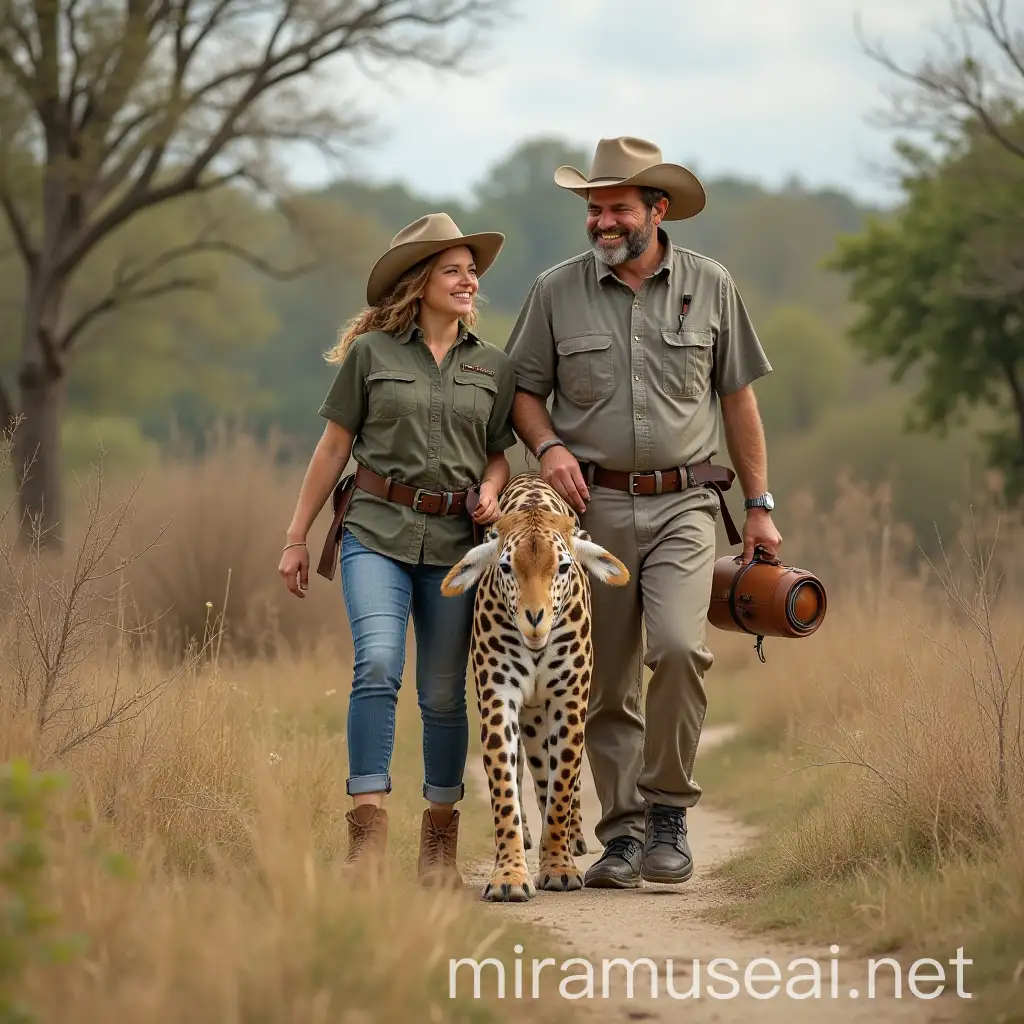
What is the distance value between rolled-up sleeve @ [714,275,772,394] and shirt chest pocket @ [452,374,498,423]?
3.40 feet

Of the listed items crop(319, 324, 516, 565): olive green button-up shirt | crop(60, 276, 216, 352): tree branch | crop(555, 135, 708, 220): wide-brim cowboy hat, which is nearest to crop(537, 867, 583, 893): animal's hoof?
crop(319, 324, 516, 565): olive green button-up shirt

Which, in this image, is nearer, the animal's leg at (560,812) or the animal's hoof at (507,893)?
the animal's hoof at (507,893)

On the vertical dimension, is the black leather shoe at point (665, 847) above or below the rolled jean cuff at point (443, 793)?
below

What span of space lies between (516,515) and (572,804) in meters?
1.27

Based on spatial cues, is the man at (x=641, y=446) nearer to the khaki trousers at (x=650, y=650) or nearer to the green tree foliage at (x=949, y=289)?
the khaki trousers at (x=650, y=650)

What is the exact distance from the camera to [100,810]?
559 cm

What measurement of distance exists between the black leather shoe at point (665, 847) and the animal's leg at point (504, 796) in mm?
563

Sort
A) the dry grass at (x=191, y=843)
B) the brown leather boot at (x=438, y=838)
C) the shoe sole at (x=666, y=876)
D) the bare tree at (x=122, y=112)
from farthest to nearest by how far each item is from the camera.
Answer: the bare tree at (x=122, y=112)
the shoe sole at (x=666, y=876)
the brown leather boot at (x=438, y=838)
the dry grass at (x=191, y=843)

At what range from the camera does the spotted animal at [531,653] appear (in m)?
5.89

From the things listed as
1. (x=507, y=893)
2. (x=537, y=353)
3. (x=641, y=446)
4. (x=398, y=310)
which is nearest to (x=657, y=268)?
(x=537, y=353)

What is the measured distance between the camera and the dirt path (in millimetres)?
4293

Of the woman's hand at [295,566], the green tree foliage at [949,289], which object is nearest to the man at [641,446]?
the woman's hand at [295,566]

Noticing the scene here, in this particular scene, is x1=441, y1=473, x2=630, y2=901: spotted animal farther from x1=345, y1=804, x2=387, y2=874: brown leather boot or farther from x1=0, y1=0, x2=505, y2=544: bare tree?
x1=0, y1=0, x2=505, y2=544: bare tree

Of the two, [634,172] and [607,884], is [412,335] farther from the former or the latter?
[607,884]
